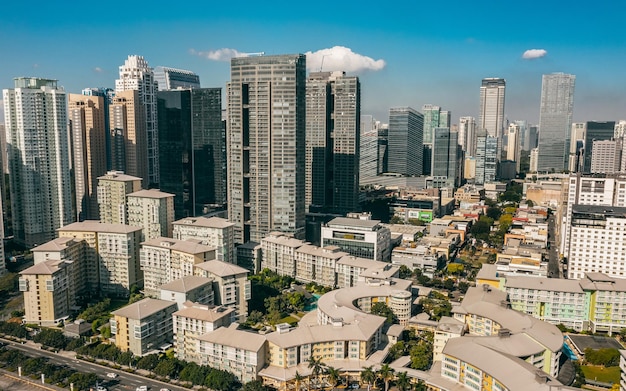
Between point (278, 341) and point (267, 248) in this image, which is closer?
point (278, 341)

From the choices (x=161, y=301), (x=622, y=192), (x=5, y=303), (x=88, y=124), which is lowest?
(x=5, y=303)

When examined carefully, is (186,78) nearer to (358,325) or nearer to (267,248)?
(267,248)

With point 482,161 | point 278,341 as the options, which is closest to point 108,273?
point 278,341

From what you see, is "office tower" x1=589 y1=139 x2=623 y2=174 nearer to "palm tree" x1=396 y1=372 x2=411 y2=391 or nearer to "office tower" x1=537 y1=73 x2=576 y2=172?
"office tower" x1=537 y1=73 x2=576 y2=172

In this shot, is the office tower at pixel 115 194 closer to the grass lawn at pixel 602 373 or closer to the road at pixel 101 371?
the road at pixel 101 371

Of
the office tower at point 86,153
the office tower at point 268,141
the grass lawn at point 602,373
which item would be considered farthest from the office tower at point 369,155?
the grass lawn at point 602,373

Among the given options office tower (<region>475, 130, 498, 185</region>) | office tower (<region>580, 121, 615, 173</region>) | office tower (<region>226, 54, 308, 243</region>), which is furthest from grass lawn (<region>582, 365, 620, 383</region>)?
office tower (<region>580, 121, 615, 173</region>)

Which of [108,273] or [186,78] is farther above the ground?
[186,78]
